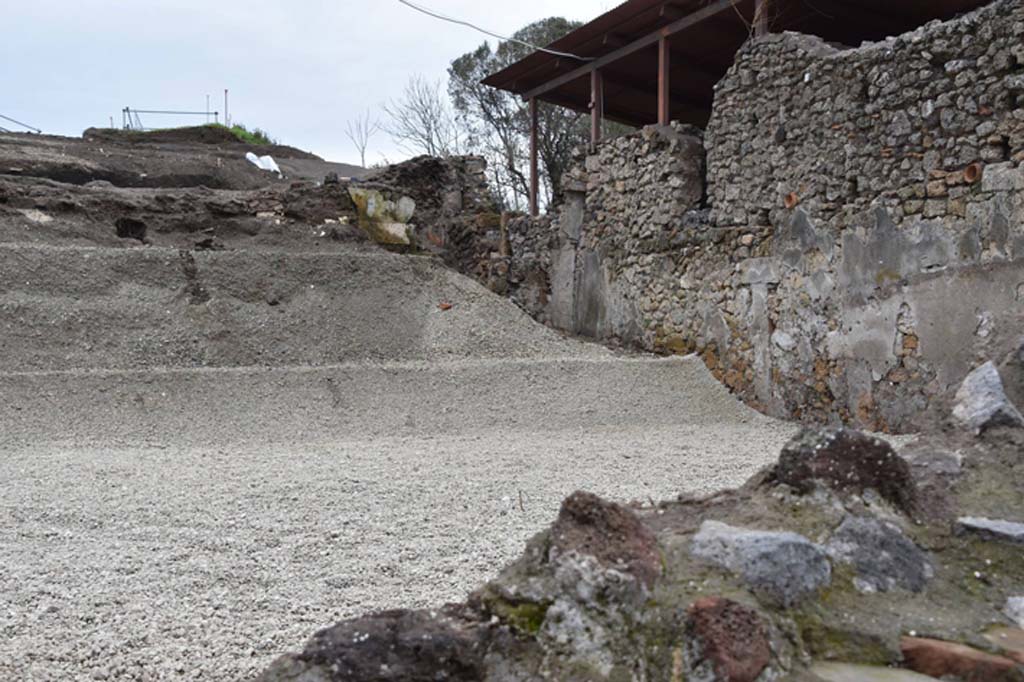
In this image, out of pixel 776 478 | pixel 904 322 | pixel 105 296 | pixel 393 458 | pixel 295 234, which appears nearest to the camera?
pixel 776 478

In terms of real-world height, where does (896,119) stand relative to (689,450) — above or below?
above

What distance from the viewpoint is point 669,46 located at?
34.4 feet

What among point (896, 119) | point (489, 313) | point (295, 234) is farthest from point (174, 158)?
point (896, 119)

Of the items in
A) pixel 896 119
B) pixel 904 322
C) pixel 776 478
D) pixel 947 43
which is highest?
pixel 947 43

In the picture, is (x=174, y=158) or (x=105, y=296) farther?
(x=174, y=158)

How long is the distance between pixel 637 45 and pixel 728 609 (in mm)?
10137

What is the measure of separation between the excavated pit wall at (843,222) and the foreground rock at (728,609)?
413 cm

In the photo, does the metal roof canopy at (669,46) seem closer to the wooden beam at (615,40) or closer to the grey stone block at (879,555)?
the wooden beam at (615,40)

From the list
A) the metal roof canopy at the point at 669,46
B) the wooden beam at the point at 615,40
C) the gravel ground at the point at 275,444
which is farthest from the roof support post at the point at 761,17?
the gravel ground at the point at 275,444

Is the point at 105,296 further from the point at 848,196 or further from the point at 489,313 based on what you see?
the point at 848,196

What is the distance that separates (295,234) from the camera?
1170cm

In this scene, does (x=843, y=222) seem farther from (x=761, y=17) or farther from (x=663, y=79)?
(x=663, y=79)

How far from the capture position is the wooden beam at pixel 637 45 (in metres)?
9.42

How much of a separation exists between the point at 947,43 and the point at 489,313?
5660mm
